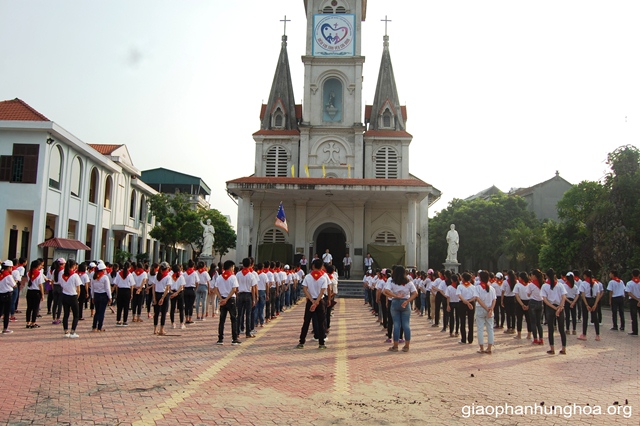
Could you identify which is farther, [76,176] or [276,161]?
[276,161]

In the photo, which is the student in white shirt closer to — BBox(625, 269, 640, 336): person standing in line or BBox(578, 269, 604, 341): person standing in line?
BBox(578, 269, 604, 341): person standing in line

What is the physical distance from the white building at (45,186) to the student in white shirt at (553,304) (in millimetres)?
21673

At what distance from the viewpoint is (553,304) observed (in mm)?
11680

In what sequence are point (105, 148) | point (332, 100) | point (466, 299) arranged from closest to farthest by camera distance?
point (466, 299) → point (105, 148) → point (332, 100)

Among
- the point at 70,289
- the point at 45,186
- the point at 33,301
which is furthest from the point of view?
the point at 45,186

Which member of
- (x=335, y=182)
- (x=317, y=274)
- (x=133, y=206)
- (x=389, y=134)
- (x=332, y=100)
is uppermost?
(x=332, y=100)

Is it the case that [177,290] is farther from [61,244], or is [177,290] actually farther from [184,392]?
[61,244]

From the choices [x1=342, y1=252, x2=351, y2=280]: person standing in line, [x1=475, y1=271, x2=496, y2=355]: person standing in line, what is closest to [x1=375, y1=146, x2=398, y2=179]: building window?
[x1=342, y1=252, x2=351, y2=280]: person standing in line

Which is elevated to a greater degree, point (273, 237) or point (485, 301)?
point (273, 237)

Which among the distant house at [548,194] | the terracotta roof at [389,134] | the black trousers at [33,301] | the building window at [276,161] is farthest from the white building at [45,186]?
the distant house at [548,194]

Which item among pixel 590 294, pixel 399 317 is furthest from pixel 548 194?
pixel 399 317

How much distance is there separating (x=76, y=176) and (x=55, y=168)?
2575 mm

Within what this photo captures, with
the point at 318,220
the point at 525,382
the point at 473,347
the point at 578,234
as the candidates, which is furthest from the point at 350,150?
the point at 525,382

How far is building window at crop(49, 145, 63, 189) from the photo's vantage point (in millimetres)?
26594
